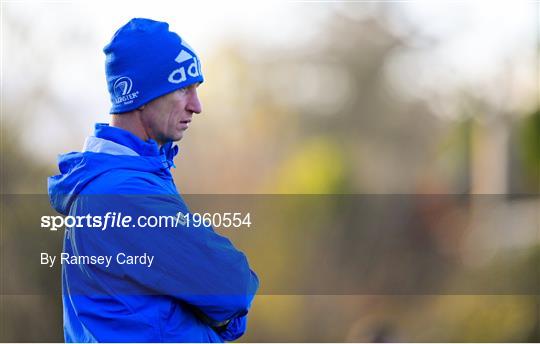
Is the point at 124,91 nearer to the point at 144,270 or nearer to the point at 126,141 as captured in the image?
the point at 126,141

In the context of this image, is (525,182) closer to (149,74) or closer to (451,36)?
(451,36)

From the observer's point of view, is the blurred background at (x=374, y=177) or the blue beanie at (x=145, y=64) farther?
the blurred background at (x=374, y=177)

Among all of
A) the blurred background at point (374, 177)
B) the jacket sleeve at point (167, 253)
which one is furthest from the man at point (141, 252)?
the blurred background at point (374, 177)

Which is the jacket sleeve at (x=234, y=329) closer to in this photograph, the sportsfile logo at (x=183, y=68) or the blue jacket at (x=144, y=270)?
the blue jacket at (x=144, y=270)

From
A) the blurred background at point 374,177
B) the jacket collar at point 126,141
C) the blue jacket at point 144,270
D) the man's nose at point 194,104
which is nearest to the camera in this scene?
the blue jacket at point 144,270

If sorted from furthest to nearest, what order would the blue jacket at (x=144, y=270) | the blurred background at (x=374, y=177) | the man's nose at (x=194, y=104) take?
the blurred background at (x=374, y=177) < the man's nose at (x=194, y=104) < the blue jacket at (x=144, y=270)

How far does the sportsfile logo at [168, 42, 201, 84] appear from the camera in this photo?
2309 mm

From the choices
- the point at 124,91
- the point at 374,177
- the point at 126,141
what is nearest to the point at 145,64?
the point at 124,91

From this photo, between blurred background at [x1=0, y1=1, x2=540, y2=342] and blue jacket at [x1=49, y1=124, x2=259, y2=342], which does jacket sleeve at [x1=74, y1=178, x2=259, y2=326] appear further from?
blurred background at [x1=0, y1=1, x2=540, y2=342]

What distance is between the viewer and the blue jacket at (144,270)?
2.06 metres

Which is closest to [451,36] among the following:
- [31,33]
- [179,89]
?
[31,33]

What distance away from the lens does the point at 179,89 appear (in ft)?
7.59

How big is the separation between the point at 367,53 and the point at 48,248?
1006 cm

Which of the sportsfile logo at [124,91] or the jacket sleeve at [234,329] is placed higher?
the sportsfile logo at [124,91]
